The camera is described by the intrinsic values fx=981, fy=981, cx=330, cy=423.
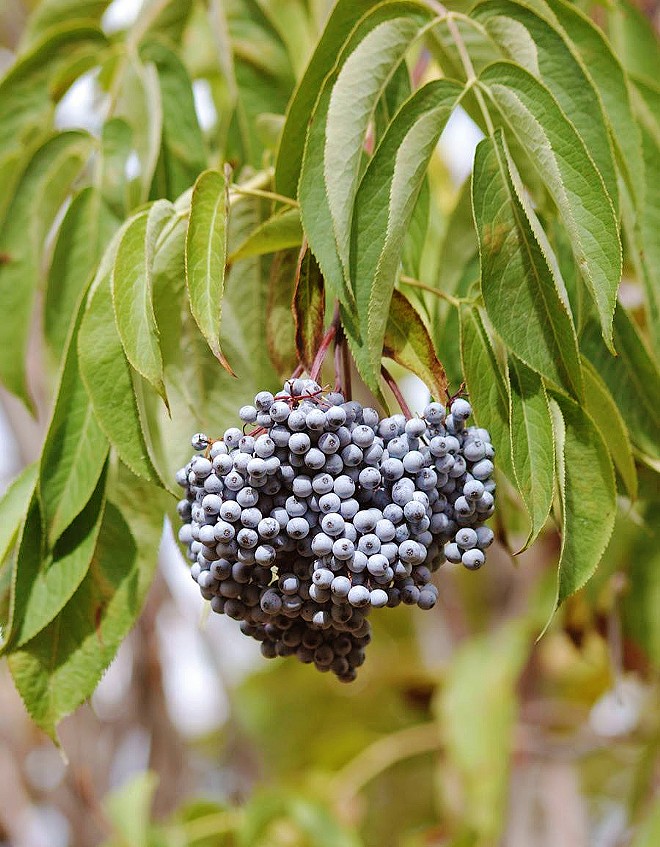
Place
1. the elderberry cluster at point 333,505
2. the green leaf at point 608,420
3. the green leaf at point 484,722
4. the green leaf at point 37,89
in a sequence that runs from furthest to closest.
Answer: the green leaf at point 484,722, the green leaf at point 37,89, the green leaf at point 608,420, the elderberry cluster at point 333,505

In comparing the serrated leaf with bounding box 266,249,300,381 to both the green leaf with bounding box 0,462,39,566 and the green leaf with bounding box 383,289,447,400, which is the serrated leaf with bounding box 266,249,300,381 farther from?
the green leaf with bounding box 0,462,39,566

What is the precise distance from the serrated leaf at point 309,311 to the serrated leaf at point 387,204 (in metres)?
0.04

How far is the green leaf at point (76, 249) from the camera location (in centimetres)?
112

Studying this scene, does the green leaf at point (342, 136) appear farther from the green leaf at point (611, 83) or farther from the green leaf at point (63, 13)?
the green leaf at point (63, 13)

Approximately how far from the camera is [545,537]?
1.90m

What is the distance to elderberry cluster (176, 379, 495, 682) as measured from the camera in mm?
706

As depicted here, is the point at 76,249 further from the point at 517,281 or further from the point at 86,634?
the point at 517,281

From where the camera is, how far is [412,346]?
79 cm

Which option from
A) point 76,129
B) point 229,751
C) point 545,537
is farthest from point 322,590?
point 229,751

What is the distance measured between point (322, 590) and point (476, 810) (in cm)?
125

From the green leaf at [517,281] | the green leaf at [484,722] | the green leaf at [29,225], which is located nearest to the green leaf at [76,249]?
the green leaf at [29,225]

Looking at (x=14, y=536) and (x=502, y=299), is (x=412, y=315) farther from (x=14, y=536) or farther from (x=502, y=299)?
(x=14, y=536)

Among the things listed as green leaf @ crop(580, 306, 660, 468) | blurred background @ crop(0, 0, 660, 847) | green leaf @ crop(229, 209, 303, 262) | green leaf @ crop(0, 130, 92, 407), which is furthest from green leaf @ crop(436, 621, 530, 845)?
green leaf @ crop(229, 209, 303, 262)

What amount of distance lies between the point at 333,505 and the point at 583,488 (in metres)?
0.23
